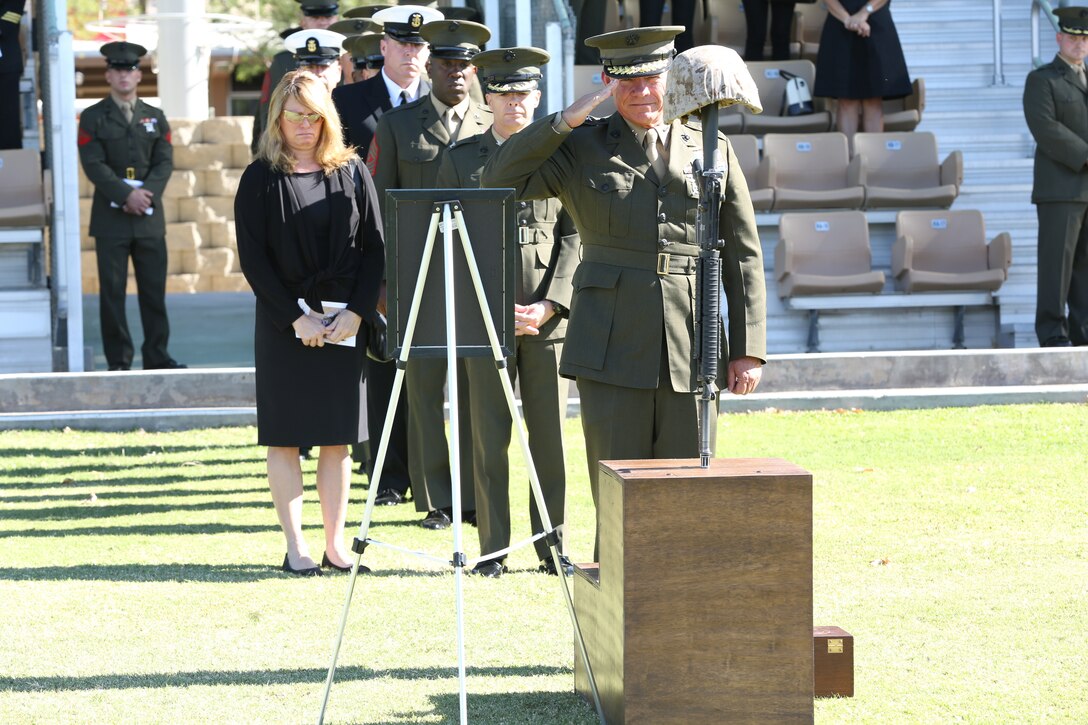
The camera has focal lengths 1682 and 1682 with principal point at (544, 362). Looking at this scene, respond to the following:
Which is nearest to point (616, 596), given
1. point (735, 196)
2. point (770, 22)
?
point (735, 196)

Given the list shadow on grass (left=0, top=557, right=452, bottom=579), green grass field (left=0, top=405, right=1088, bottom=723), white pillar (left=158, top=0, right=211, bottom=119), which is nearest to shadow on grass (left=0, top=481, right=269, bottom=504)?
green grass field (left=0, top=405, right=1088, bottom=723)

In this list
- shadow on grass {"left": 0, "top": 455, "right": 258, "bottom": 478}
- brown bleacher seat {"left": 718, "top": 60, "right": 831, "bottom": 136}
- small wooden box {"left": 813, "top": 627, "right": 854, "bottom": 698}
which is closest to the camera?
small wooden box {"left": 813, "top": 627, "right": 854, "bottom": 698}

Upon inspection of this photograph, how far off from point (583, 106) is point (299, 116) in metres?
1.88

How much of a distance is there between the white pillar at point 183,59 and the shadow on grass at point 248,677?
19.4m

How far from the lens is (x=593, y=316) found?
5258mm

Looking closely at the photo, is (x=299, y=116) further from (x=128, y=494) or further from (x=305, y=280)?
(x=128, y=494)

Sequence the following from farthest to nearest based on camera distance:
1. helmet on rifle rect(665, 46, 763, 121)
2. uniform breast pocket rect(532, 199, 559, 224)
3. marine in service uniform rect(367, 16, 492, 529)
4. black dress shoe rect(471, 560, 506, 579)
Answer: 1. marine in service uniform rect(367, 16, 492, 529)
2. uniform breast pocket rect(532, 199, 559, 224)
3. black dress shoe rect(471, 560, 506, 579)
4. helmet on rifle rect(665, 46, 763, 121)

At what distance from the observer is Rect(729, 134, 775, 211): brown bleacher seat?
13.3 metres

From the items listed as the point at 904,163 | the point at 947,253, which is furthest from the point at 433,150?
the point at 904,163

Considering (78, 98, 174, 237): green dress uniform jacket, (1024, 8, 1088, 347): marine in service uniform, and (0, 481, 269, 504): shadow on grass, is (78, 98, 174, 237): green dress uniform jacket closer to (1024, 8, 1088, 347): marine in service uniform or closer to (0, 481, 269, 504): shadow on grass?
(0, 481, 269, 504): shadow on grass

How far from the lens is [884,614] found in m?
5.75

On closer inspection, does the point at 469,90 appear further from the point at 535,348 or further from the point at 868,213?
the point at 868,213

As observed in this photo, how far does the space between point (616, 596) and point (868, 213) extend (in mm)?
9740

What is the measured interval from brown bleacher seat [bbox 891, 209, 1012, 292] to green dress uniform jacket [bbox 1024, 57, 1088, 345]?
78cm
